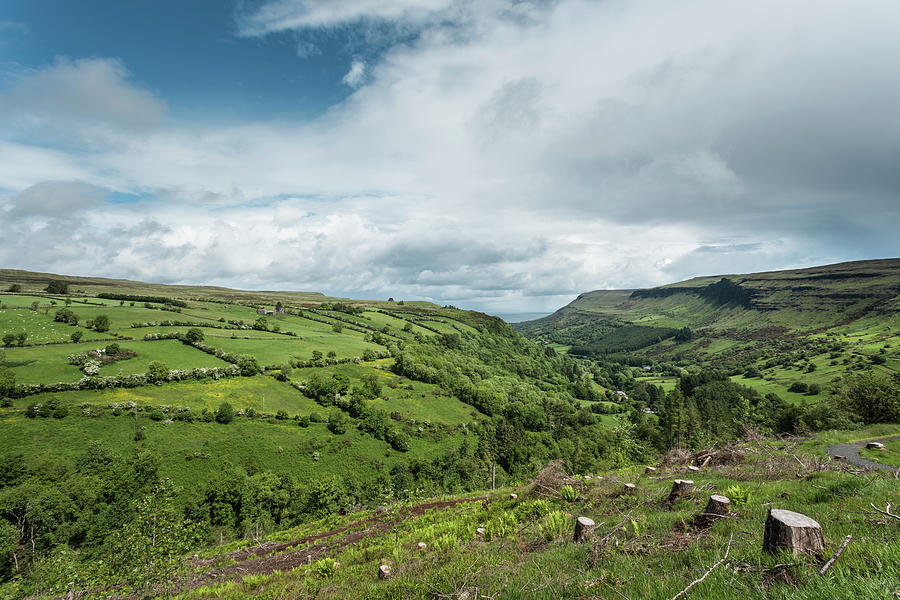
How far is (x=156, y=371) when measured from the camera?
A: 7819 cm

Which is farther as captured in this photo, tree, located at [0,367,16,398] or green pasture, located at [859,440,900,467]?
tree, located at [0,367,16,398]

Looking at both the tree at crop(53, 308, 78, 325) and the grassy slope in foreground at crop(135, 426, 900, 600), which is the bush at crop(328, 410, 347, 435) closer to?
the grassy slope in foreground at crop(135, 426, 900, 600)

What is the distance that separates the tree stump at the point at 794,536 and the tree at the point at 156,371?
337ft

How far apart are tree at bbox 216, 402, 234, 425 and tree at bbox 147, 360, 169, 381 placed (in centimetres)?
1801

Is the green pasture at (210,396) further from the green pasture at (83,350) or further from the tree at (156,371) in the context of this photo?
the green pasture at (83,350)

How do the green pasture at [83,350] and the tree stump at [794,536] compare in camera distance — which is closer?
the tree stump at [794,536]

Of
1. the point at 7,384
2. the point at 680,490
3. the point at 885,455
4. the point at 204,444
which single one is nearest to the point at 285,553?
the point at 680,490

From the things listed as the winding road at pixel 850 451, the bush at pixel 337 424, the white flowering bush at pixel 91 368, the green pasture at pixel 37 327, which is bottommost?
the bush at pixel 337 424

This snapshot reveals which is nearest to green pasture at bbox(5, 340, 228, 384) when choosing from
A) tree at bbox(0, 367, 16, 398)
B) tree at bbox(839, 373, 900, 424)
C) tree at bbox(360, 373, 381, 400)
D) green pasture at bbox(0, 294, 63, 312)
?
tree at bbox(0, 367, 16, 398)

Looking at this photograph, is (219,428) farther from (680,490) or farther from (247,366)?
(680,490)

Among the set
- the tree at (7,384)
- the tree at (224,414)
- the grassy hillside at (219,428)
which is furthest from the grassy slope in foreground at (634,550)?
the tree at (7,384)

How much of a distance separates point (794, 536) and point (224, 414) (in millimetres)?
88638

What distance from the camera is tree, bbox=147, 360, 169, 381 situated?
77562 millimetres

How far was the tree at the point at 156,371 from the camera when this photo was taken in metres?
77.6
